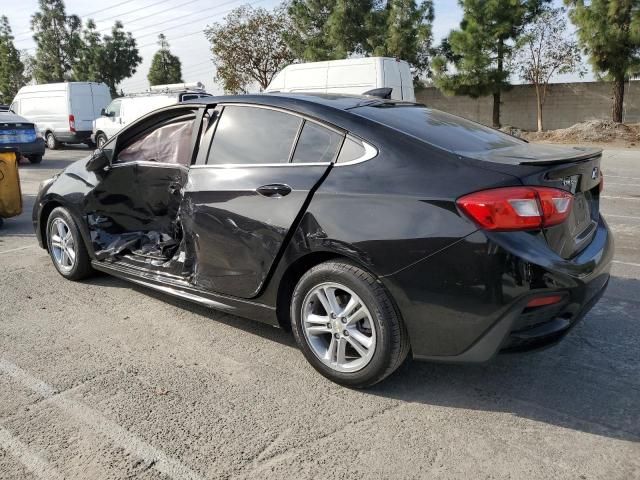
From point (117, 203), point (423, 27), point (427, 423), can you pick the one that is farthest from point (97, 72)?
point (427, 423)

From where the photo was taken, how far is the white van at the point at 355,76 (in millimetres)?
15445

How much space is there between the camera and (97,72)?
47594mm

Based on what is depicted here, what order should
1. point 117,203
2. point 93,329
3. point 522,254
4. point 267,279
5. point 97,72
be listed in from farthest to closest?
point 97,72, point 117,203, point 93,329, point 267,279, point 522,254

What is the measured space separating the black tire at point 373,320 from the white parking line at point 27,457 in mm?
1441

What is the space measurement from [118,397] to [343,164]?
175 cm

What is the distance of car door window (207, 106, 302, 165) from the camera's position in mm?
3516

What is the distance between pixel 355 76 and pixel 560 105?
16.3m

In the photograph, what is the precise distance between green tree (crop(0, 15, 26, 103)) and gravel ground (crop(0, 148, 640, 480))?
60.5 meters

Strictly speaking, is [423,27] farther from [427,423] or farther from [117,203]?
[427,423]

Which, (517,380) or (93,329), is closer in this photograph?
(517,380)

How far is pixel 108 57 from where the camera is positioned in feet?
155

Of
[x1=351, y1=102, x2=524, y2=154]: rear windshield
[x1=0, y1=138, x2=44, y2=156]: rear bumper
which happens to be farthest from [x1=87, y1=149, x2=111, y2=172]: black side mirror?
[x1=0, y1=138, x2=44, y2=156]: rear bumper

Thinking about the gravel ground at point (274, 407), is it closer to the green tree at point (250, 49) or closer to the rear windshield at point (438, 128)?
the rear windshield at point (438, 128)

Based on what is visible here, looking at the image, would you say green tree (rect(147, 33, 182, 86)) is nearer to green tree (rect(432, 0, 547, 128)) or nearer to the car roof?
green tree (rect(432, 0, 547, 128))
